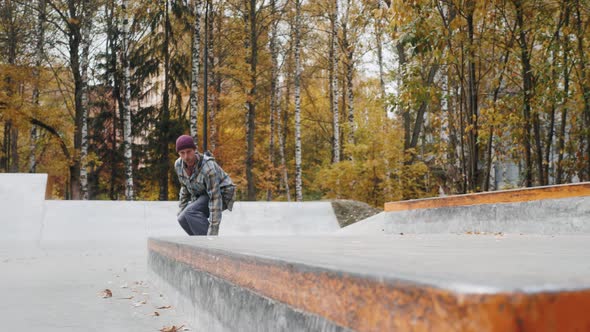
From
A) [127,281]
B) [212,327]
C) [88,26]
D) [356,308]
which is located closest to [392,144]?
[88,26]

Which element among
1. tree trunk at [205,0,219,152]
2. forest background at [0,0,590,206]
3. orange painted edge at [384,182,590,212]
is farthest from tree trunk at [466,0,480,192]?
tree trunk at [205,0,219,152]

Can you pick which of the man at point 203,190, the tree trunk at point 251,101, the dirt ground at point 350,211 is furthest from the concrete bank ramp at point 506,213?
the tree trunk at point 251,101

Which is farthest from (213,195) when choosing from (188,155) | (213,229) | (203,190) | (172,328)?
(172,328)

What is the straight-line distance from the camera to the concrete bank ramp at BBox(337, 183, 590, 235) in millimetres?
6430

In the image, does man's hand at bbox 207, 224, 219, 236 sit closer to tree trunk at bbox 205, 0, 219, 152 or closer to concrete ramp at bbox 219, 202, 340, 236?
concrete ramp at bbox 219, 202, 340, 236

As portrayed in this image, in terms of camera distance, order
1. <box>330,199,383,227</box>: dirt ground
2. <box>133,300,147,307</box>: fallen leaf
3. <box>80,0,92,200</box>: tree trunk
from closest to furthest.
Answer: <box>133,300,147,307</box>: fallen leaf, <box>330,199,383,227</box>: dirt ground, <box>80,0,92,200</box>: tree trunk

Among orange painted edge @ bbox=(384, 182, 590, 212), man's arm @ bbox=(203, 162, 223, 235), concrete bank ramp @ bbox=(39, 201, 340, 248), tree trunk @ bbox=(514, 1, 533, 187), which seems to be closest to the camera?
orange painted edge @ bbox=(384, 182, 590, 212)

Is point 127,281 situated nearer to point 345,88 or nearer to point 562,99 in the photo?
point 562,99

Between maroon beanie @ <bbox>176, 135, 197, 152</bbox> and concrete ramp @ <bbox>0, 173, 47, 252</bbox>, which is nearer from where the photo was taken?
maroon beanie @ <bbox>176, 135, 197, 152</bbox>

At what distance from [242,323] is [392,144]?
1896 cm

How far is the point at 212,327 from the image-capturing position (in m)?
2.95

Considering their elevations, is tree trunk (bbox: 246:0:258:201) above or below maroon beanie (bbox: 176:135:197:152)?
above

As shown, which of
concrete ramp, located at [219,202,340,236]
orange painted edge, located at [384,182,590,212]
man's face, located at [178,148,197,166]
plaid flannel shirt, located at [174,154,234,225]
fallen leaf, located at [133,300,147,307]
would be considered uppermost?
man's face, located at [178,148,197,166]

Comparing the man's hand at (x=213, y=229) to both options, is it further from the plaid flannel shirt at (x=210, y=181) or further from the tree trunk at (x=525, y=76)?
the tree trunk at (x=525, y=76)
